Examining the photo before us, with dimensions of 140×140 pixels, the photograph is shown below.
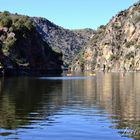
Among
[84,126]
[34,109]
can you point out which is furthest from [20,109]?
[84,126]

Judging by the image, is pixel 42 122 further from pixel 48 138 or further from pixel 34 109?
pixel 34 109

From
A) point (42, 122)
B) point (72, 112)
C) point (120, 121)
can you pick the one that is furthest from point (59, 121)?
point (72, 112)

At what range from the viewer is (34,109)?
50875 mm

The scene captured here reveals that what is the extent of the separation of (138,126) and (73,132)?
19.5 ft

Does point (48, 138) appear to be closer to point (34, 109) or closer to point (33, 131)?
point (33, 131)

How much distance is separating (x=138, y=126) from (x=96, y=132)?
15.1 feet

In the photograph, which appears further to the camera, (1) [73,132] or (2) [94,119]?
(2) [94,119]

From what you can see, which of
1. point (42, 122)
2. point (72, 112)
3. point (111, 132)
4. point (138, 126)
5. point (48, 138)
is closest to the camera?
point (48, 138)

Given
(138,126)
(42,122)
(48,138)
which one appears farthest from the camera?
(42,122)

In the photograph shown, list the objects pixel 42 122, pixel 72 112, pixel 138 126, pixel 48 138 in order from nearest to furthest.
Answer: pixel 48 138
pixel 138 126
pixel 42 122
pixel 72 112

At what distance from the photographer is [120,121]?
1576 inches

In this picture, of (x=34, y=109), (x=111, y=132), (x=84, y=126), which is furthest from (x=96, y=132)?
(x=34, y=109)

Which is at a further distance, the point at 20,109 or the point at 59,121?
the point at 20,109

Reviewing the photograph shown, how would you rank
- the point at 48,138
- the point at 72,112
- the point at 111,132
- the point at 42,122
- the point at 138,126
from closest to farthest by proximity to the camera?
the point at 48,138
the point at 111,132
the point at 138,126
the point at 42,122
the point at 72,112
